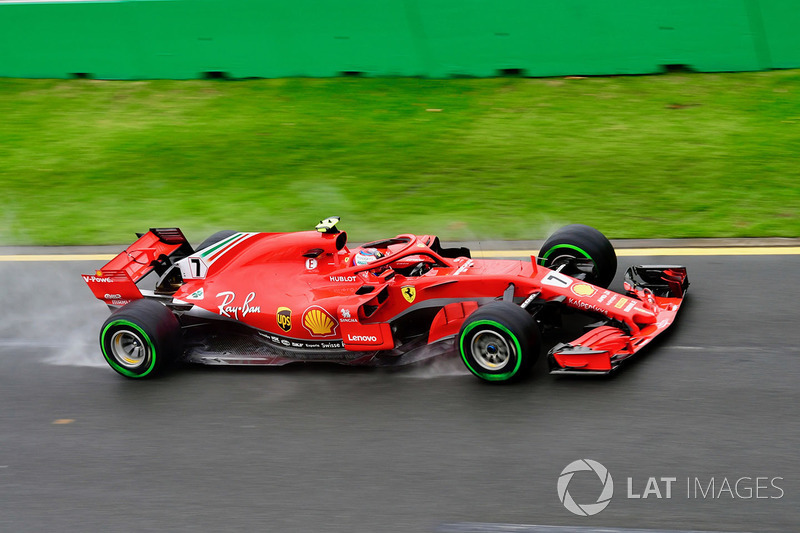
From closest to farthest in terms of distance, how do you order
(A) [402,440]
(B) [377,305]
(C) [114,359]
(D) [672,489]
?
1. (D) [672,489]
2. (A) [402,440]
3. (B) [377,305]
4. (C) [114,359]

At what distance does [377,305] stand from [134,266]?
237cm

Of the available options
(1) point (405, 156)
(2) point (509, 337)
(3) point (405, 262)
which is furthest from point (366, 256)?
(1) point (405, 156)

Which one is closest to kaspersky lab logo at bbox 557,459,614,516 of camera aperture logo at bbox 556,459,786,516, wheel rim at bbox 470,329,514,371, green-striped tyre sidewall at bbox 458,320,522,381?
camera aperture logo at bbox 556,459,786,516

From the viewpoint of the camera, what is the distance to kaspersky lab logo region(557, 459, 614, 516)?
5266mm

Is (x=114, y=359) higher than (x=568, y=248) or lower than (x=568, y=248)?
lower

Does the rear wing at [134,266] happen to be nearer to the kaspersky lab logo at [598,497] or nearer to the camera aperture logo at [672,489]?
the kaspersky lab logo at [598,497]

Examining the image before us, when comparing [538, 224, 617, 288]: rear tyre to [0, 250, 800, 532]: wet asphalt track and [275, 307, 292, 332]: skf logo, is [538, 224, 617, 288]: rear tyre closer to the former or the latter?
[0, 250, 800, 532]: wet asphalt track

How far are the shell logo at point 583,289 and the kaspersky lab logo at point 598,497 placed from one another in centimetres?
167

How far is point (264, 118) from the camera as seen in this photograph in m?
13.7

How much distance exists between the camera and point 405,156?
12.3 meters

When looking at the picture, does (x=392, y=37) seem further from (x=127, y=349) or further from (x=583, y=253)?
(x=127, y=349)

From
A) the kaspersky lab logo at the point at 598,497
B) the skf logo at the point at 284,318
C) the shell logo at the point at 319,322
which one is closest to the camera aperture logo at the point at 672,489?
the kaspersky lab logo at the point at 598,497

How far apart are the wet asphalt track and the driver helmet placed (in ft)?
2.98

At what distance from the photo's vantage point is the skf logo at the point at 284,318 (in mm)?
7172
